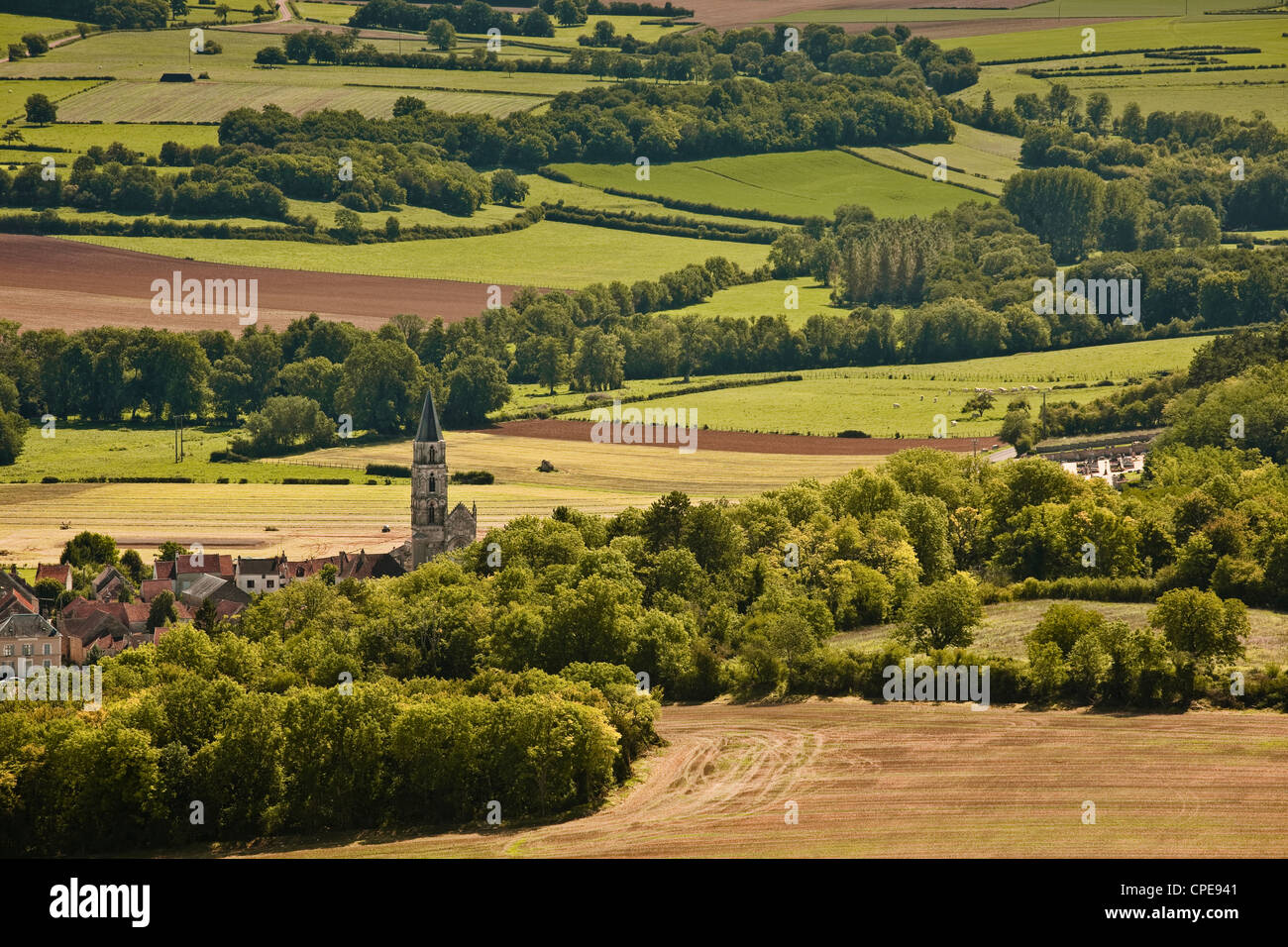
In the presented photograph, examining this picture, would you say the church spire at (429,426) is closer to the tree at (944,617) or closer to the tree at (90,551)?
the tree at (90,551)

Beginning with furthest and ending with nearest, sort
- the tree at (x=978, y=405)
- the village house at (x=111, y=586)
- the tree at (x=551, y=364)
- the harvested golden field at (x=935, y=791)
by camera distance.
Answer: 1. the tree at (x=551, y=364)
2. the tree at (x=978, y=405)
3. the village house at (x=111, y=586)
4. the harvested golden field at (x=935, y=791)

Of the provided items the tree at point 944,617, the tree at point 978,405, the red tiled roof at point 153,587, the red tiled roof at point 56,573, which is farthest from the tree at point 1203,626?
the tree at point 978,405

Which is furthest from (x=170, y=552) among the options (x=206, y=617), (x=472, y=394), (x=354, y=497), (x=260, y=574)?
(x=472, y=394)

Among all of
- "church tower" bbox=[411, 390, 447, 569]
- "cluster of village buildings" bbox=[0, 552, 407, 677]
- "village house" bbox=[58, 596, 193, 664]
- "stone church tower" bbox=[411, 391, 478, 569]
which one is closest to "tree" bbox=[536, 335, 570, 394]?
"stone church tower" bbox=[411, 391, 478, 569]

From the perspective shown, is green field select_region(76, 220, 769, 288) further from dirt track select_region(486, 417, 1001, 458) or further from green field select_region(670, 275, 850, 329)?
dirt track select_region(486, 417, 1001, 458)

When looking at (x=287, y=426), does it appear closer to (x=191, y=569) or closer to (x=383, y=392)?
(x=383, y=392)
